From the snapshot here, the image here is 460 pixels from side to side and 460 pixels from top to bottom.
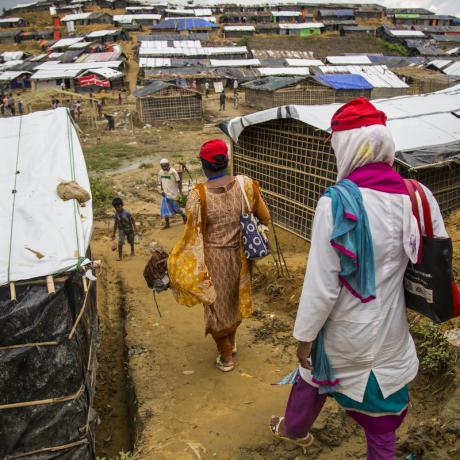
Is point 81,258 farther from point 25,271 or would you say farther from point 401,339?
point 401,339

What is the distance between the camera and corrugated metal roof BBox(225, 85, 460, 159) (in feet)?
18.1

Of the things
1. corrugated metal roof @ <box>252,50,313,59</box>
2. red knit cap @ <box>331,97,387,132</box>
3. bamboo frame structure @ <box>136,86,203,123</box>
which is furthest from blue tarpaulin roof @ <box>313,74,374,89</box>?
red knit cap @ <box>331,97,387,132</box>

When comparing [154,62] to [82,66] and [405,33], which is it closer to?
[82,66]

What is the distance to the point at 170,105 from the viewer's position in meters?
20.4

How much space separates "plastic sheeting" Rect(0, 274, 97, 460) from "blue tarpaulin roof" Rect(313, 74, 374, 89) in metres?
20.7

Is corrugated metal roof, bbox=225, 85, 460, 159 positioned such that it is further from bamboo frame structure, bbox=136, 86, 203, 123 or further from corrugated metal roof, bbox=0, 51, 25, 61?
corrugated metal roof, bbox=0, 51, 25, 61

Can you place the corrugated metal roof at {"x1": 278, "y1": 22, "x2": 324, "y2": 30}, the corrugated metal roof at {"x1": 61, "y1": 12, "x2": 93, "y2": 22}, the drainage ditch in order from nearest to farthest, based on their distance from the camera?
1. the drainage ditch
2. the corrugated metal roof at {"x1": 278, "y1": 22, "x2": 324, "y2": 30}
3. the corrugated metal roof at {"x1": 61, "y1": 12, "x2": 93, "y2": 22}

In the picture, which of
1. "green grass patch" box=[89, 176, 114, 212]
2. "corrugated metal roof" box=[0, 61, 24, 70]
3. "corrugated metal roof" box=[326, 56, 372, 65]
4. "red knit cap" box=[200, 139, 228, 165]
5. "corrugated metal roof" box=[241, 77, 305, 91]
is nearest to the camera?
"red knit cap" box=[200, 139, 228, 165]

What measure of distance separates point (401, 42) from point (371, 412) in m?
51.2

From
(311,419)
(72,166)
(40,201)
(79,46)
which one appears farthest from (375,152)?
(79,46)

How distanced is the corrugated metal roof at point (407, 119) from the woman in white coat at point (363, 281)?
12.3 ft

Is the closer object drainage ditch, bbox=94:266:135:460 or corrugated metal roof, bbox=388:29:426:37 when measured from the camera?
drainage ditch, bbox=94:266:135:460

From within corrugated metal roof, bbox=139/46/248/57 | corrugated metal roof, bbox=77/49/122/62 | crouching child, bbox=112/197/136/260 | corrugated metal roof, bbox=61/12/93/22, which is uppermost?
corrugated metal roof, bbox=61/12/93/22

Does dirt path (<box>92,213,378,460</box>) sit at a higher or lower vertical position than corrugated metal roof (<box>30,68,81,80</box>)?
lower
